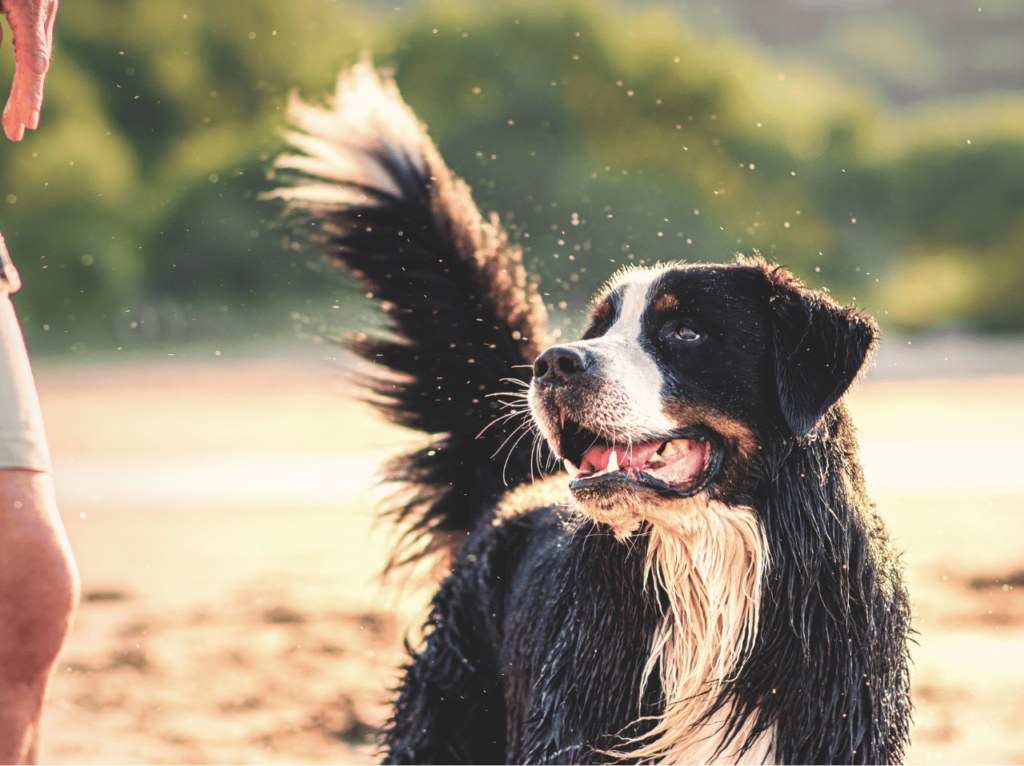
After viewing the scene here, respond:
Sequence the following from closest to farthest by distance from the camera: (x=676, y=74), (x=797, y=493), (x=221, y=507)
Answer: (x=797, y=493)
(x=221, y=507)
(x=676, y=74)

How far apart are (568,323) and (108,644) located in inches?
121

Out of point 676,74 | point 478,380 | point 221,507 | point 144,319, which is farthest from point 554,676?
point 676,74

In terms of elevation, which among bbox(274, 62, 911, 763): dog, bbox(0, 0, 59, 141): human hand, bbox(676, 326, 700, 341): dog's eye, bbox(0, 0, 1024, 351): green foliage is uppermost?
bbox(0, 0, 1024, 351): green foliage

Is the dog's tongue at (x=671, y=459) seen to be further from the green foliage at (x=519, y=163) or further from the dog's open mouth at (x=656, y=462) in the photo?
the green foliage at (x=519, y=163)

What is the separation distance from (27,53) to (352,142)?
1.90 metres

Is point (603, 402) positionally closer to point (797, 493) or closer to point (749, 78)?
point (797, 493)

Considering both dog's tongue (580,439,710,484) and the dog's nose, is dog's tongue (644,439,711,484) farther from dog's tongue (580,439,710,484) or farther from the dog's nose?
the dog's nose

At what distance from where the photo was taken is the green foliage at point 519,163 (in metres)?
26.7

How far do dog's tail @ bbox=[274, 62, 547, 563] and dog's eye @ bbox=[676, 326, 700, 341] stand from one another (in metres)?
1.00

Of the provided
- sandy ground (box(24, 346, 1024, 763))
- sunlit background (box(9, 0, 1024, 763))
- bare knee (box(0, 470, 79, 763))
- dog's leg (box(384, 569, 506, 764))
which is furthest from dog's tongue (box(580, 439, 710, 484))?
sunlit background (box(9, 0, 1024, 763))

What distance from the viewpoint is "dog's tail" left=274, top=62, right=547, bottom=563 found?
3.69 meters

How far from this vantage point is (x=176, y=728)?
4355 mm

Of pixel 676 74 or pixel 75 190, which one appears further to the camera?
pixel 676 74

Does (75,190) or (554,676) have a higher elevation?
(75,190)
